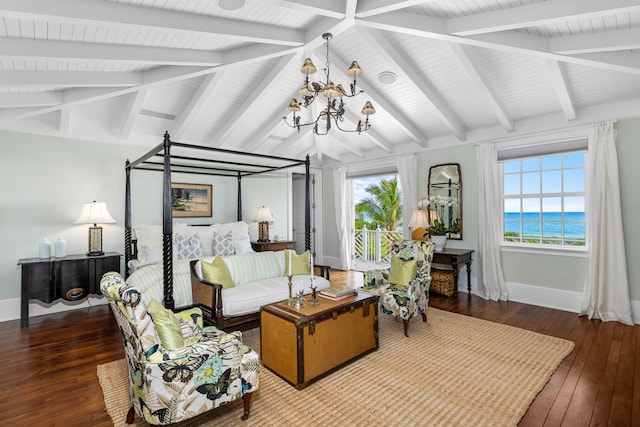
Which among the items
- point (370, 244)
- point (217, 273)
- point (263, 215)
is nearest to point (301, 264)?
point (217, 273)

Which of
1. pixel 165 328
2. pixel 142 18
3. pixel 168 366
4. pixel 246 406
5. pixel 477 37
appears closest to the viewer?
pixel 168 366

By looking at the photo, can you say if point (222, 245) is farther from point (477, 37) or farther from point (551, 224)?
Answer: point (551, 224)

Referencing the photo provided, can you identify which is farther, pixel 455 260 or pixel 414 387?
pixel 455 260

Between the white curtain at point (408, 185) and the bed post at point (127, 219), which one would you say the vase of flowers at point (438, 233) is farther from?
the bed post at point (127, 219)

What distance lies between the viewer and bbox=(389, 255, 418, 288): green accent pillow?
3.73 m

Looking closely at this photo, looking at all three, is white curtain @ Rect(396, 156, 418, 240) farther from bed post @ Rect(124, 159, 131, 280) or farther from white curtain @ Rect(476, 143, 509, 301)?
bed post @ Rect(124, 159, 131, 280)

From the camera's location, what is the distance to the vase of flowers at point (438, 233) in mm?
5227

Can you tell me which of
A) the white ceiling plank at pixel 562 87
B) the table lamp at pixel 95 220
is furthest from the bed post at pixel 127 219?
the white ceiling plank at pixel 562 87

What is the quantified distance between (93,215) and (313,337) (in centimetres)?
369

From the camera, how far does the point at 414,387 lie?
7.98ft

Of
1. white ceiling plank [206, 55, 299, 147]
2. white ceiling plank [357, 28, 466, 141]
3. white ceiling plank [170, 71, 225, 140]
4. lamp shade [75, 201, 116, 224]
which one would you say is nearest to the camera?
white ceiling plank [357, 28, 466, 141]

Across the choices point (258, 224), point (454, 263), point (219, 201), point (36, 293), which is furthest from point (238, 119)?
point (454, 263)

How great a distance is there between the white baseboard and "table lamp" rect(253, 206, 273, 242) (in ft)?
9.15

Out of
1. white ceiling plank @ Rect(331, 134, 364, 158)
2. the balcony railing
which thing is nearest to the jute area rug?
white ceiling plank @ Rect(331, 134, 364, 158)
